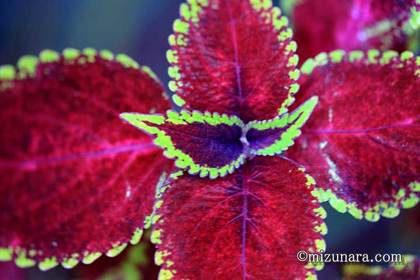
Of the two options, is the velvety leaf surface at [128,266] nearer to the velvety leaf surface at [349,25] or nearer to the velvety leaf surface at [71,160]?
the velvety leaf surface at [71,160]

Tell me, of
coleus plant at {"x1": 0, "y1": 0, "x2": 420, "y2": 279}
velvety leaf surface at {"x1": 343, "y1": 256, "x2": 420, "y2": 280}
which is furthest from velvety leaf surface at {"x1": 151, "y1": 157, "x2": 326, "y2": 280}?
velvety leaf surface at {"x1": 343, "y1": 256, "x2": 420, "y2": 280}

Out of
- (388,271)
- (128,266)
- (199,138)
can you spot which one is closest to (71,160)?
(199,138)

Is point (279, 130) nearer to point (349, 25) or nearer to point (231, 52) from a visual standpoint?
point (231, 52)

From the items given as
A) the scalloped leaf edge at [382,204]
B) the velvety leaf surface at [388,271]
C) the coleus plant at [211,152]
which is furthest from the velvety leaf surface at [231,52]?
the velvety leaf surface at [388,271]

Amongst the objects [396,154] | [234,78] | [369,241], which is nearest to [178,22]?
[234,78]

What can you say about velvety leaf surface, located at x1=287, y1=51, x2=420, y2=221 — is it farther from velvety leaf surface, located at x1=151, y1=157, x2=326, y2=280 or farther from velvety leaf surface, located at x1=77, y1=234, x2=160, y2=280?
velvety leaf surface, located at x1=77, y1=234, x2=160, y2=280

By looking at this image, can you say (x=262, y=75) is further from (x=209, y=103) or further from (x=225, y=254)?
(x=225, y=254)
